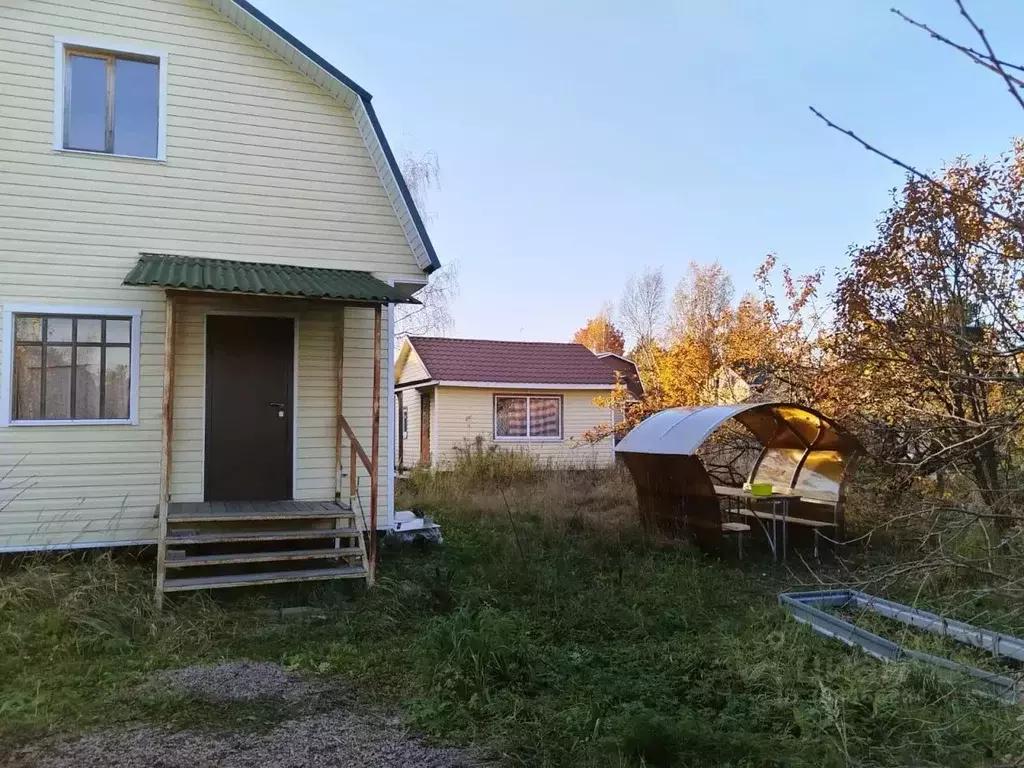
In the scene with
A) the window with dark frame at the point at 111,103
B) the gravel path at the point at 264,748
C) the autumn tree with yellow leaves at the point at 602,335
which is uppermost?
the autumn tree with yellow leaves at the point at 602,335

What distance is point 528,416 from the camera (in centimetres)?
2212

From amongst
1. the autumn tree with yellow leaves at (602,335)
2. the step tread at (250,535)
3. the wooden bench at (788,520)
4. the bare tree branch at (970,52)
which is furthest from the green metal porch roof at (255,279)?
the autumn tree with yellow leaves at (602,335)

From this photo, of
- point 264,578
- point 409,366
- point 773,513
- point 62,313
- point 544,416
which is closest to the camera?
point 264,578

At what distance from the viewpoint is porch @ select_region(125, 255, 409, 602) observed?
26.0ft

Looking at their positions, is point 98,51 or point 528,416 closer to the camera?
point 98,51

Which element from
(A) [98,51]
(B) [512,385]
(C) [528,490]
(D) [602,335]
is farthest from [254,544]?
(D) [602,335]

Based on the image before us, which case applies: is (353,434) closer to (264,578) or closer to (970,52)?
(264,578)

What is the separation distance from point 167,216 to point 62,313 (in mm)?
1577

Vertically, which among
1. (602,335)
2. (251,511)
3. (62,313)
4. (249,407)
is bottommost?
(251,511)

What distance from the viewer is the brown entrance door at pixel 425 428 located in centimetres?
2219

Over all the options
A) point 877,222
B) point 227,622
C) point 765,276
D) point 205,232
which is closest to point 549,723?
point 227,622

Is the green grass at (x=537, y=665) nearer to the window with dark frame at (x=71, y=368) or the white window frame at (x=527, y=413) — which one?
the window with dark frame at (x=71, y=368)

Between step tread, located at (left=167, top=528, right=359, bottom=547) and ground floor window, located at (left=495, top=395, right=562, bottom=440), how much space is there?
13.9m

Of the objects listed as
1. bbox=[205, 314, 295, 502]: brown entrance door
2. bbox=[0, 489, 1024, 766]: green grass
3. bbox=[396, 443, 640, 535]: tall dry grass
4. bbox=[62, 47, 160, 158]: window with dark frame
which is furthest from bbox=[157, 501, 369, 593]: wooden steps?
bbox=[62, 47, 160, 158]: window with dark frame
